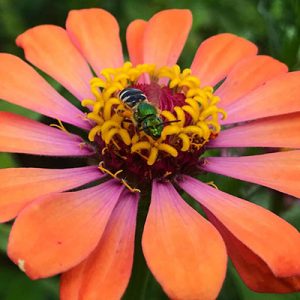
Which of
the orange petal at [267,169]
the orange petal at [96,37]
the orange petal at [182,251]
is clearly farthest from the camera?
the orange petal at [96,37]

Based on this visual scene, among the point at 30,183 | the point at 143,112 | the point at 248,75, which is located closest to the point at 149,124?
the point at 143,112

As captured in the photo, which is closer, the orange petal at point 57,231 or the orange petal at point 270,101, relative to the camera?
the orange petal at point 57,231

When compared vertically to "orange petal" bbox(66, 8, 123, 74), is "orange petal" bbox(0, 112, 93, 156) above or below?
below

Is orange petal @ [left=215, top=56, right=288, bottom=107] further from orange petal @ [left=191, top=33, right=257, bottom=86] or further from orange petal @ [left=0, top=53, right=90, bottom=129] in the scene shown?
orange petal @ [left=0, top=53, right=90, bottom=129]

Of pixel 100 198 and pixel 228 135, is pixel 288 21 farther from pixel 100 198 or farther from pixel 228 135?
pixel 100 198

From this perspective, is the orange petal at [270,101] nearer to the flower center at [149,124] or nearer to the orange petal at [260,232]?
the flower center at [149,124]

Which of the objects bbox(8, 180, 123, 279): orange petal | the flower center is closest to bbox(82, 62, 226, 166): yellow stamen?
the flower center

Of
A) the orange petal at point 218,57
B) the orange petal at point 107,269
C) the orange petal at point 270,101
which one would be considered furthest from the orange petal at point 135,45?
the orange petal at point 107,269
